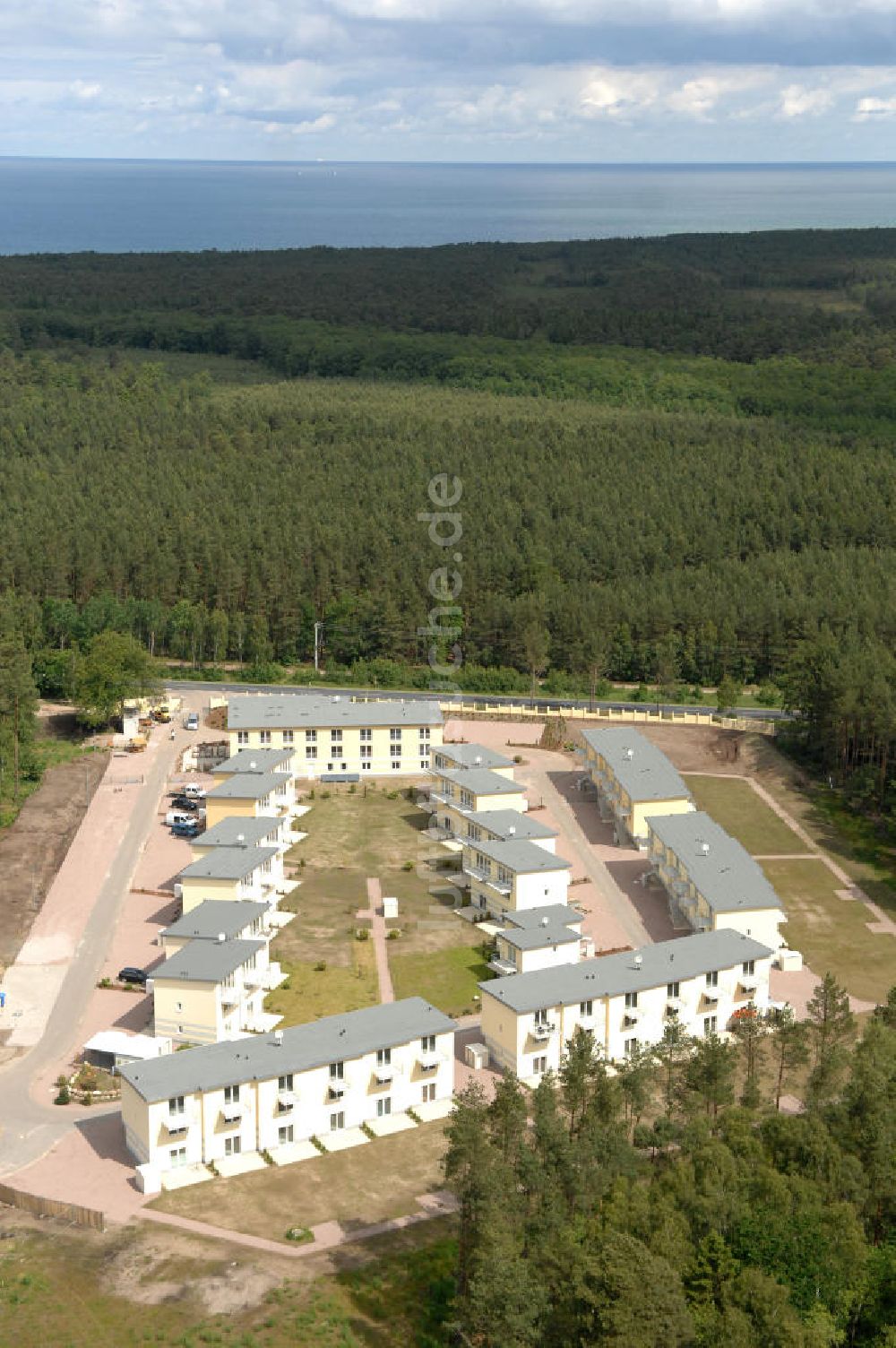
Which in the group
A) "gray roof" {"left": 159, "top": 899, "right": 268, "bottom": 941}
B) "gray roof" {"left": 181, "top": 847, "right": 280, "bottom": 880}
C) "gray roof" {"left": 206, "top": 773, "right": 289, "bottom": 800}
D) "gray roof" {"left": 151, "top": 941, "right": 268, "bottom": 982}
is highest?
"gray roof" {"left": 206, "top": 773, "right": 289, "bottom": 800}

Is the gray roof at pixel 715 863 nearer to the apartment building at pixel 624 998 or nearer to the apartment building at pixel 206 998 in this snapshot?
the apartment building at pixel 624 998

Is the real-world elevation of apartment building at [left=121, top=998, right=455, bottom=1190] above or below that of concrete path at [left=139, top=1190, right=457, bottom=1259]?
above

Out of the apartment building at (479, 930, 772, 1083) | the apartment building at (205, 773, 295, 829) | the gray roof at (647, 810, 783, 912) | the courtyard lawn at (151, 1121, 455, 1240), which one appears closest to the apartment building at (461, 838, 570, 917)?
the gray roof at (647, 810, 783, 912)

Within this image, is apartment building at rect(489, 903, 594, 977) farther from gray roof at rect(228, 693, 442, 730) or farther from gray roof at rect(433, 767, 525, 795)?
gray roof at rect(228, 693, 442, 730)

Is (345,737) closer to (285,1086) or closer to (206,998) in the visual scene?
(206,998)

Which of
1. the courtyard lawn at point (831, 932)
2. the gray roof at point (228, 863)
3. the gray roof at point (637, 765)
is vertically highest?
the gray roof at point (637, 765)

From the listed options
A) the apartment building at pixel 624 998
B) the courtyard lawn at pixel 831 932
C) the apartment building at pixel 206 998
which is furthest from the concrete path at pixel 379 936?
the courtyard lawn at pixel 831 932
